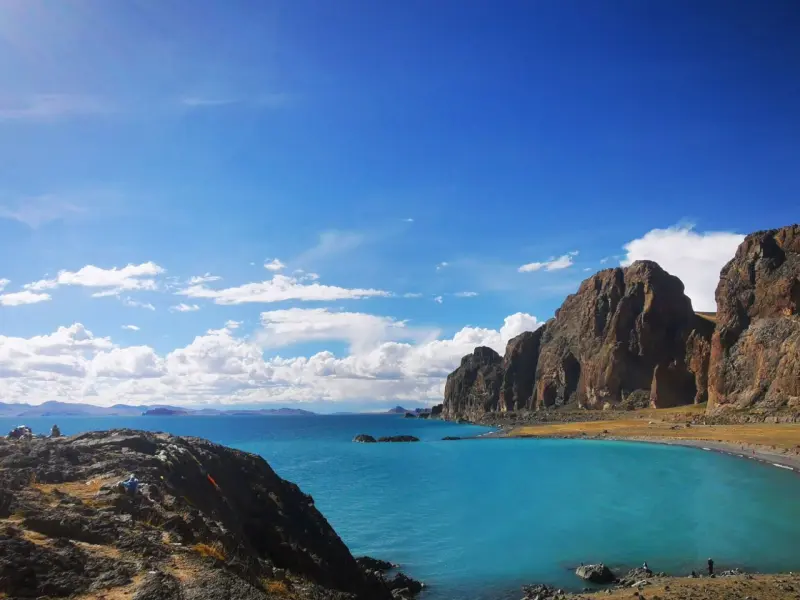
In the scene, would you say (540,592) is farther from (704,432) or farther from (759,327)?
(759,327)

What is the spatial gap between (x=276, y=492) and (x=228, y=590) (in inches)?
353

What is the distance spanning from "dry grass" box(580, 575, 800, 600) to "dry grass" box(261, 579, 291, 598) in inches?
630

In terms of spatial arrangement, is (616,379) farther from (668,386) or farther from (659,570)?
(659,570)

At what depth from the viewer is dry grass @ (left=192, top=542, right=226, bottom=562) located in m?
11.1

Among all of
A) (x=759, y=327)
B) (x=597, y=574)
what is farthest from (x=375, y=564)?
(x=759, y=327)

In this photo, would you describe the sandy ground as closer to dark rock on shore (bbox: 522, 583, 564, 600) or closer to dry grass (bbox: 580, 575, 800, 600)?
dry grass (bbox: 580, 575, 800, 600)

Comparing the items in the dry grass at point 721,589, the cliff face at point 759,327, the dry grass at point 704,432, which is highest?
the cliff face at point 759,327

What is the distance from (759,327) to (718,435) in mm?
49672

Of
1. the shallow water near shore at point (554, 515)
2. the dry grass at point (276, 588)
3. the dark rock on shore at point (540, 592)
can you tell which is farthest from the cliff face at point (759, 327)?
the dry grass at point (276, 588)

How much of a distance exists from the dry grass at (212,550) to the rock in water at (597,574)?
69.1 ft

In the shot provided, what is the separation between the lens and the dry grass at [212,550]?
11148 millimetres

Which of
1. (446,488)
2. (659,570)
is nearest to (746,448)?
(446,488)

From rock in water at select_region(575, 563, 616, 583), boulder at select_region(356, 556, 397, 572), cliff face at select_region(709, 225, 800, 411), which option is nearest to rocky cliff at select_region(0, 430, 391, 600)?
boulder at select_region(356, 556, 397, 572)

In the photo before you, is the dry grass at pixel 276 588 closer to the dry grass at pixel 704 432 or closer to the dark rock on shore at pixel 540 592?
the dark rock on shore at pixel 540 592
